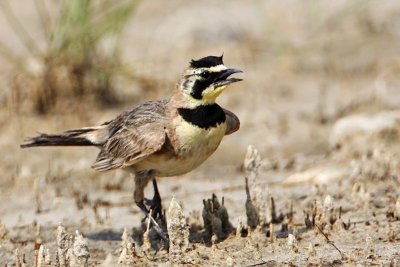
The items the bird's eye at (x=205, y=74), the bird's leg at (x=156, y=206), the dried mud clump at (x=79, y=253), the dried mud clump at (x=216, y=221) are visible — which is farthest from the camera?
the bird's leg at (x=156, y=206)

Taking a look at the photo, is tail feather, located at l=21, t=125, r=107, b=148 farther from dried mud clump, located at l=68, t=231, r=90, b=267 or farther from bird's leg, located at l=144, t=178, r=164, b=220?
dried mud clump, located at l=68, t=231, r=90, b=267

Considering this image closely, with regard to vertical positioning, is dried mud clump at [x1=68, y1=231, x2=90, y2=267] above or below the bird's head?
below

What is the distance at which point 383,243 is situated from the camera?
5953 mm

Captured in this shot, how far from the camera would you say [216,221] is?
246 inches

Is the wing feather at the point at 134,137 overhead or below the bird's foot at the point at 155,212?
overhead

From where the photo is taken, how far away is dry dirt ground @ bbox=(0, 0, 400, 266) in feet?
20.1

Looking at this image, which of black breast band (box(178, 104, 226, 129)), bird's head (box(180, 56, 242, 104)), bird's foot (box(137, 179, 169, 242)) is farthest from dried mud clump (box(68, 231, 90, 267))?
bird's head (box(180, 56, 242, 104))

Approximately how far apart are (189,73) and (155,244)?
1.23 metres

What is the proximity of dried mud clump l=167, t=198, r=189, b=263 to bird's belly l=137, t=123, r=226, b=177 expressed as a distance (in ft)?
1.38

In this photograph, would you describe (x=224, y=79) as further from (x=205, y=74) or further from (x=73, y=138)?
(x=73, y=138)

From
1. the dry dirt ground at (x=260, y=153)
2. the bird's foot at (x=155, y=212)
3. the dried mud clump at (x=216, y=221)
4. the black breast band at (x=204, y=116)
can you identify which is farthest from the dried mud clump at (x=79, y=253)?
the black breast band at (x=204, y=116)

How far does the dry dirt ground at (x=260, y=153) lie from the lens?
20.1ft

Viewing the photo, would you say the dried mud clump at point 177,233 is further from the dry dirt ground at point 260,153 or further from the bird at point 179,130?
the bird at point 179,130

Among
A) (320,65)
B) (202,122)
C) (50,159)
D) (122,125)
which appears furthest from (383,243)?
(320,65)
